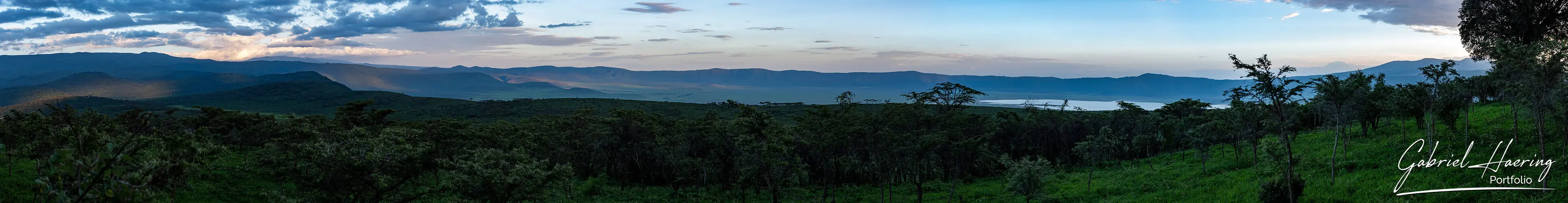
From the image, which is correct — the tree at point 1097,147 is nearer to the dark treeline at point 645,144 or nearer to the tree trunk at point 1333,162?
the dark treeline at point 645,144

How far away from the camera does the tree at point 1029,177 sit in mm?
30953

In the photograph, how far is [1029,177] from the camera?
31094mm

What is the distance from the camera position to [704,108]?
5974 inches

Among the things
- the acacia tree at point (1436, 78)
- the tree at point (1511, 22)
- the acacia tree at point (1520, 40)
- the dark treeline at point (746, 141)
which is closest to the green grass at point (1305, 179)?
the dark treeline at point (746, 141)

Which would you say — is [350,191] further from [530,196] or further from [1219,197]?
[1219,197]

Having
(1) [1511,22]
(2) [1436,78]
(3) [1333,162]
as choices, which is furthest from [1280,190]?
(1) [1511,22]

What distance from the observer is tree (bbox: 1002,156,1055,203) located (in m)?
31.0

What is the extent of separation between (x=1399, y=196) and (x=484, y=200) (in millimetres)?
31839

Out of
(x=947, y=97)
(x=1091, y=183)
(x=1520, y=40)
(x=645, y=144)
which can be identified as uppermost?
(x=1520, y=40)

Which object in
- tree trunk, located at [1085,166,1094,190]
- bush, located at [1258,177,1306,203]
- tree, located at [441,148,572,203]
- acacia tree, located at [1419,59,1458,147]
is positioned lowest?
tree trunk, located at [1085,166,1094,190]

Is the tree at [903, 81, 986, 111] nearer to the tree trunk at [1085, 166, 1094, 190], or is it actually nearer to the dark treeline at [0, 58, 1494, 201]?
the dark treeline at [0, 58, 1494, 201]

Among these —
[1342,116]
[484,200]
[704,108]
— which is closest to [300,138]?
[484,200]

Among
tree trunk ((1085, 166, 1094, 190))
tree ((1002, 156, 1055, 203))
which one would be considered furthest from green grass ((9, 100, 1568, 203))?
tree ((1002, 156, 1055, 203))

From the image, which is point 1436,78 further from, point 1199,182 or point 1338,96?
point 1199,182
